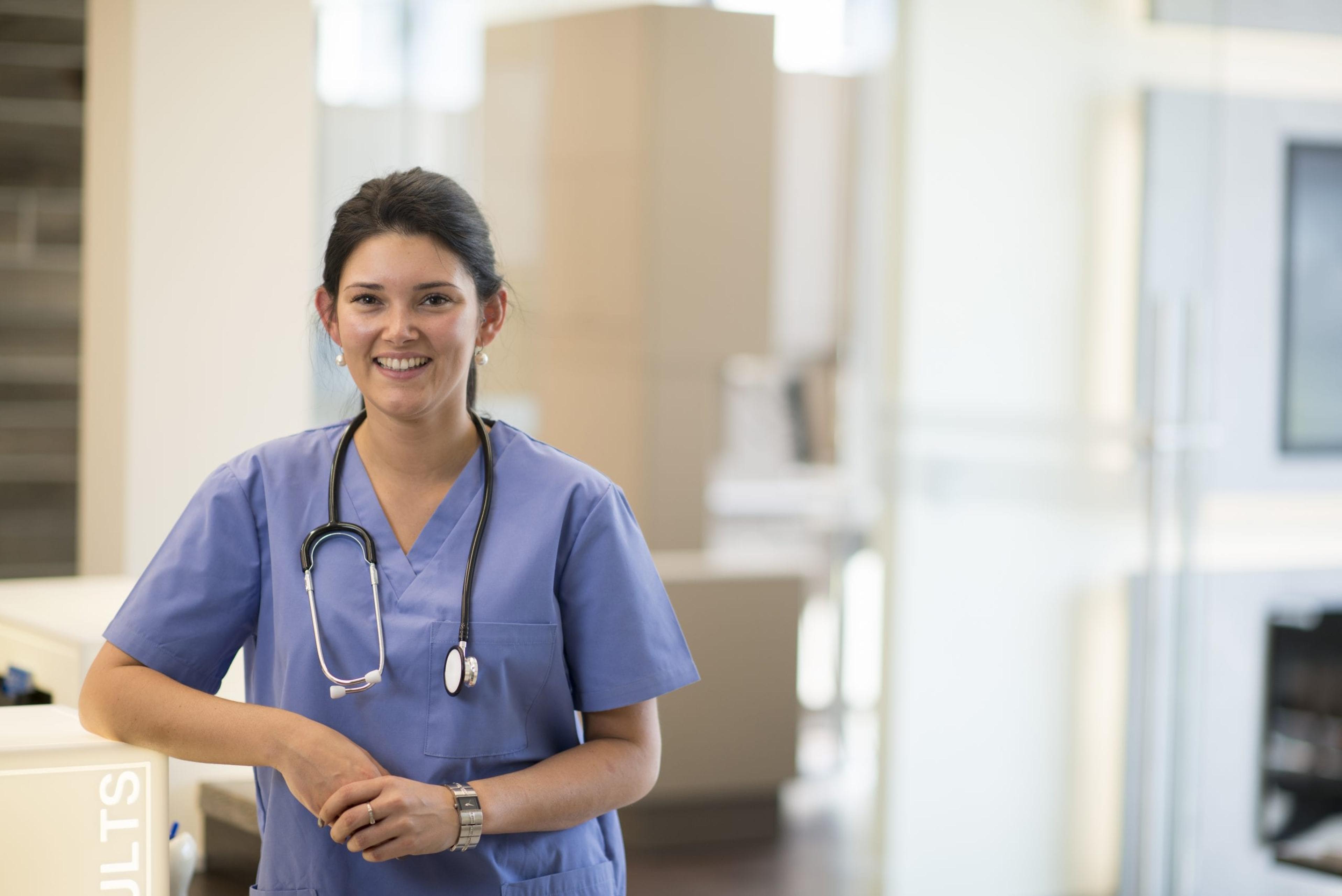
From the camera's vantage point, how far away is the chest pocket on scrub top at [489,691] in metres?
1.22

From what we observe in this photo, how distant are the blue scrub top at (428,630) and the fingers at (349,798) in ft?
0.31

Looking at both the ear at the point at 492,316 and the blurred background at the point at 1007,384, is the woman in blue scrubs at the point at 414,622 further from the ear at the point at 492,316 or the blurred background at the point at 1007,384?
the blurred background at the point at 1007,384

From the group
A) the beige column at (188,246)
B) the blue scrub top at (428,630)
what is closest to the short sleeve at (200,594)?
the blue scrub top at (428,630)

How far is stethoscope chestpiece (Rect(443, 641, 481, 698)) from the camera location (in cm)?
120

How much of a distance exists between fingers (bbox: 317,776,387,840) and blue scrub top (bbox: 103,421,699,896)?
94 mm

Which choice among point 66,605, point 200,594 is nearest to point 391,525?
point 200,594

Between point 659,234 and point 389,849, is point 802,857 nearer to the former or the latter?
point 659,234

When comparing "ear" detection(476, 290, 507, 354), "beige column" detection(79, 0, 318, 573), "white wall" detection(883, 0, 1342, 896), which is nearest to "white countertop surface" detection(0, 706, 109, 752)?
"ear" detection(476, 290, 507, 354)

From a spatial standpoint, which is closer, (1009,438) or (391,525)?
(391,525)

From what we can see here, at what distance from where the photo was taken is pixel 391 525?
1.30 metres

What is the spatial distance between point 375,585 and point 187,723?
195 millimetres

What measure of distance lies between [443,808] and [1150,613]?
5.98ft

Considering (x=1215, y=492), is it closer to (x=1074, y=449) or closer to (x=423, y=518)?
(x=1074, y=449)

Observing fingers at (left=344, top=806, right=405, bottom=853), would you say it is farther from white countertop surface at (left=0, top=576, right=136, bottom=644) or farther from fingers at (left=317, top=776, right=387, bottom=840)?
white countertop surface at (left=0, top=576, right=136, bottom=644)
